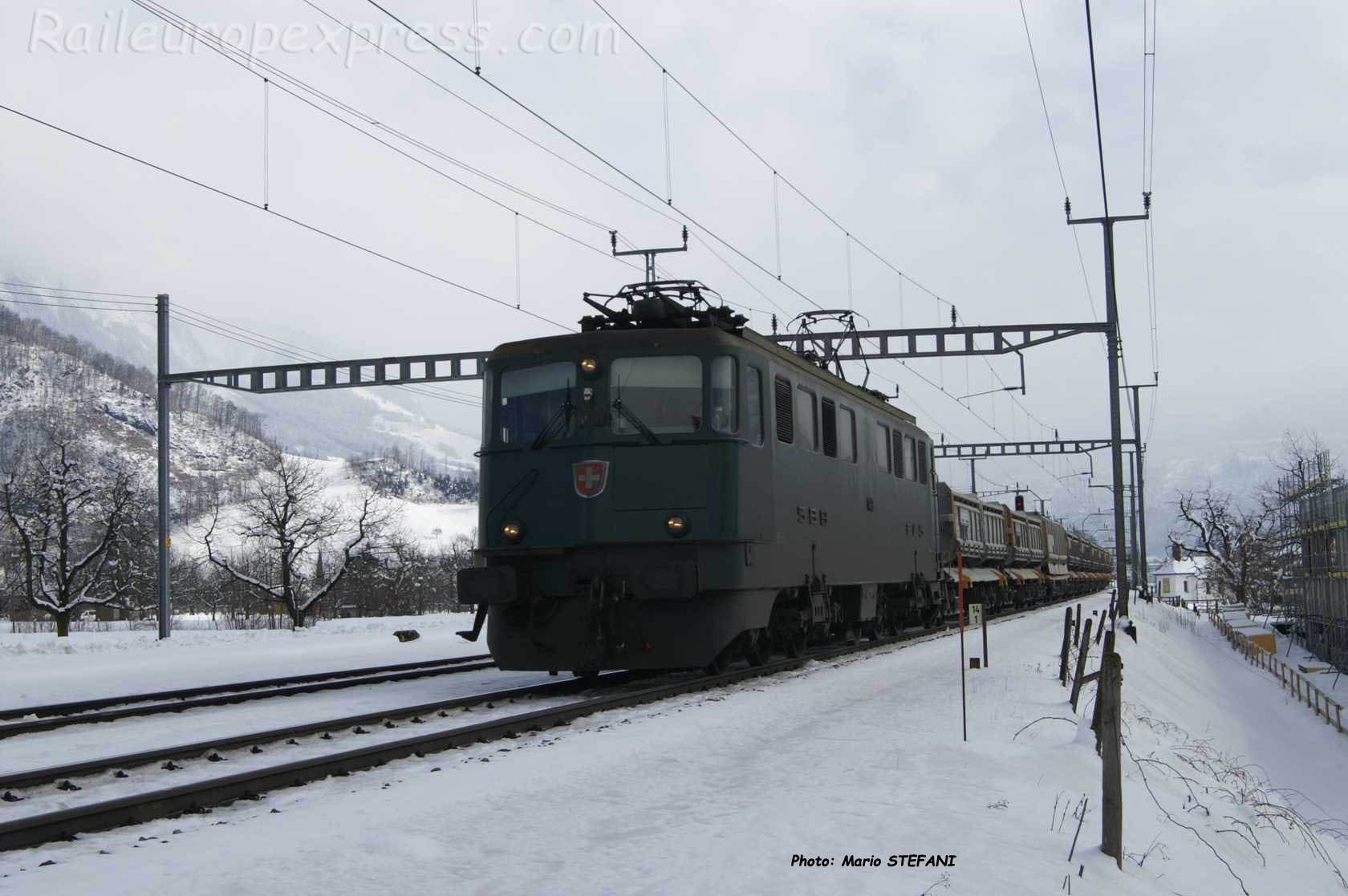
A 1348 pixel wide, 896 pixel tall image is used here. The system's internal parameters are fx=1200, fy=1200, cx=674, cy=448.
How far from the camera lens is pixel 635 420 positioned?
12.1 meters

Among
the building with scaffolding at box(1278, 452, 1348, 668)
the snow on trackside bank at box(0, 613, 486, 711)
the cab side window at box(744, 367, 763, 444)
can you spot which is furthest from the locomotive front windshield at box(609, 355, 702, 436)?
the building with scaffolding at box(1278, 452, 1348, 668)

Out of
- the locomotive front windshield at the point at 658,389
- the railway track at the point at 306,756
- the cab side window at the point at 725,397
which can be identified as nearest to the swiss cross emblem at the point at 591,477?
the locomotive front windshield at the point at 658,389

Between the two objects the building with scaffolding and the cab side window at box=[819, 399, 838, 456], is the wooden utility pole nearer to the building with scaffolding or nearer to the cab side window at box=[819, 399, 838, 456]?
the cab side window at box=[819, 399, 838, 456]

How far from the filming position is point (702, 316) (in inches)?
520

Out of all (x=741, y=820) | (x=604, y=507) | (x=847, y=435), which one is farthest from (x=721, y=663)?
(x=741, y=820)

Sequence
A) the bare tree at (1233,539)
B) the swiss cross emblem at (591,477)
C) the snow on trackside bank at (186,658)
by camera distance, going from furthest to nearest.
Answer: the bare tree at (1233,539)
the snow on trackside bank at (186,658)
the swiss cross emblem at (591,477)

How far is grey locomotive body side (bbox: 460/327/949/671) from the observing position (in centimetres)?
1178

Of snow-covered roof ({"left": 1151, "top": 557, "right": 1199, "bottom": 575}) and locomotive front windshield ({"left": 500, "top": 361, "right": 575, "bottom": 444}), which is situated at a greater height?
locomotive front windshield ({"left": 500, "top": 361, "right": 575, "bottom": 444})

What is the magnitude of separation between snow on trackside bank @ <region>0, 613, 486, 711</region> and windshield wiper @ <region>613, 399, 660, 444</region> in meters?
7.03

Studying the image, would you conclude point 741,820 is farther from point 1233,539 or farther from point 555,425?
point 1233,539

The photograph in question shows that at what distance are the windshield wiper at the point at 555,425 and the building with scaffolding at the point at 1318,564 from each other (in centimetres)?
4388

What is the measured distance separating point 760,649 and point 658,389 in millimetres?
3646

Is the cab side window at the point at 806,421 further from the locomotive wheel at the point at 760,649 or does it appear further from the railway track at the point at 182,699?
the railway track at the point at 182,699

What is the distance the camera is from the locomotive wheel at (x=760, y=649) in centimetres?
1366
